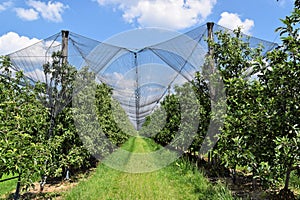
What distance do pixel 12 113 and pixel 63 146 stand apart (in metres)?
4.40

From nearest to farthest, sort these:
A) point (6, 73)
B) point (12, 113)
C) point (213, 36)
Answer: point (12, 113) < point (6, 73) < point (213, 36)

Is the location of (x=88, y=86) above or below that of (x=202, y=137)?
above

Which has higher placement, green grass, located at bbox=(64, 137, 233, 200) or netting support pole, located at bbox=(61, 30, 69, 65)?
netting support pole, located at bbox=(61, 30, 69, 65)

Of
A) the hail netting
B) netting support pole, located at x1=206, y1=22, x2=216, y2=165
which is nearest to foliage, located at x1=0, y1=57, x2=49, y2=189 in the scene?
the hail netting

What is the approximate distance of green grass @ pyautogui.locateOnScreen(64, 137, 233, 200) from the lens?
6.48 metres

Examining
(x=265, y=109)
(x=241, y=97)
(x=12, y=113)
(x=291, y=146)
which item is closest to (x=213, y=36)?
(x=241, y=97)

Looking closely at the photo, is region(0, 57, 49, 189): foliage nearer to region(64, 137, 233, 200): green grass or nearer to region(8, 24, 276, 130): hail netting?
region(8, 24, 276, 130): hail netting

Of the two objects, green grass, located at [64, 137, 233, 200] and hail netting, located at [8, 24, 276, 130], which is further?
hail netting, located at [8, 24, 276, 130]

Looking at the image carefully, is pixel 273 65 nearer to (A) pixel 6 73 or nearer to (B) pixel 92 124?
(A) pixel 6 73

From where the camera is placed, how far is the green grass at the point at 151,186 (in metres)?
6.48

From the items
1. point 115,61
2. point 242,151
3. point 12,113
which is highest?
point 115,61

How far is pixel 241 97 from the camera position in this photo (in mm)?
4395

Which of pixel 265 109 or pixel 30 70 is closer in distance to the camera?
pixel 265 109

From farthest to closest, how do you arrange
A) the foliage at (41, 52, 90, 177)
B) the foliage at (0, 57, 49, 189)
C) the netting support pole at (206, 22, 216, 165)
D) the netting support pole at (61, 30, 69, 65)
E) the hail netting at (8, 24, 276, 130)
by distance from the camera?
the netting support pole at (206, 22, 216, 165)
the netting support pole at (61, 30, 69, 65)
the hail netting at (8, 24, 276, 130)
the foliage at (41, 52, 90, 177)
the foliage at (0, 57, 49, 189)
